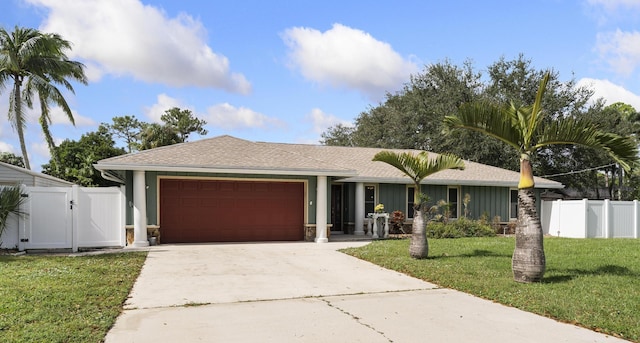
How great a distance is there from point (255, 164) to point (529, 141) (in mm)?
8361

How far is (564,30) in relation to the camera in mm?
13094

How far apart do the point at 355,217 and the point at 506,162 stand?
17.1m

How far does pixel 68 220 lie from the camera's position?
1185 cm

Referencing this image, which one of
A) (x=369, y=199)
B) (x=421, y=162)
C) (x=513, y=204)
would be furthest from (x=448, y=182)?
(x=421, y=162)

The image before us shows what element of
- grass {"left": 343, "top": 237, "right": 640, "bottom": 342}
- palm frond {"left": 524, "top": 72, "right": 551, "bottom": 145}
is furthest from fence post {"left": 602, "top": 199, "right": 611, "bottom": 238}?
palm frond {"left": 524, "top": 72, "right": 551, "bottom": 145}

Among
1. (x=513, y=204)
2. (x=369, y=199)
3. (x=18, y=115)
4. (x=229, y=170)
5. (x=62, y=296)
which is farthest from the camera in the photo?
(x=18, y=115)

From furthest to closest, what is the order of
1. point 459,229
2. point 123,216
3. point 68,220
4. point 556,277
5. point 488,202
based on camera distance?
point 488,202
point 459,229
point 123,216
point 68,220
point 556,277

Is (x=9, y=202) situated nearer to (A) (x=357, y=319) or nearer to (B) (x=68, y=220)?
(B) (x=68, y=220)

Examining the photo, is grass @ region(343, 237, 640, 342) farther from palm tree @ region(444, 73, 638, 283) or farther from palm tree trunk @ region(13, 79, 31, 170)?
palm tree trunk @ region(13, 79, 31, 170)

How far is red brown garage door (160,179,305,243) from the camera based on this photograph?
14250 millimetres

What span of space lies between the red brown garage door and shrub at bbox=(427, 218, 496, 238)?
14.9 feet

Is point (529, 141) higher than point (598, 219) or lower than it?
higher

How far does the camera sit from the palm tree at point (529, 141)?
7.64 meters

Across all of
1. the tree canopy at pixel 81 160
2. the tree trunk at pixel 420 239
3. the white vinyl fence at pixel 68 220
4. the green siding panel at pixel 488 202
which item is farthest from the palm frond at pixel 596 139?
the tree canopy at pixel 81 160
